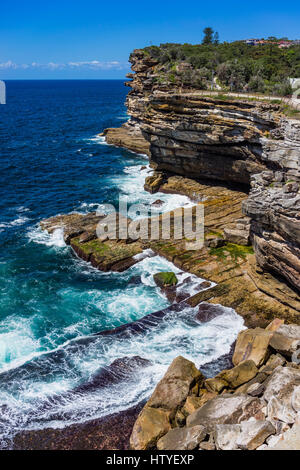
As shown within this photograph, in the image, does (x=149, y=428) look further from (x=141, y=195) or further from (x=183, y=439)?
(x=141, y=195)

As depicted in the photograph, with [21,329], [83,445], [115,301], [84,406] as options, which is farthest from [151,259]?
[83,445]

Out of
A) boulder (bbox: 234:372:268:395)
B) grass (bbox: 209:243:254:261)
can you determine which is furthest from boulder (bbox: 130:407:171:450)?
grass (bbox: 209:243:254:261)

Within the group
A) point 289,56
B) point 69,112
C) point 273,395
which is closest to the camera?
point 273,395

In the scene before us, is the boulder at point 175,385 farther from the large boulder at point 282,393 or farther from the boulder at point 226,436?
the large boulder at point 282,393

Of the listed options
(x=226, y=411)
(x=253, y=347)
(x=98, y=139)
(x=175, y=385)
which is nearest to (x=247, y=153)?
(x=253, y=347)
